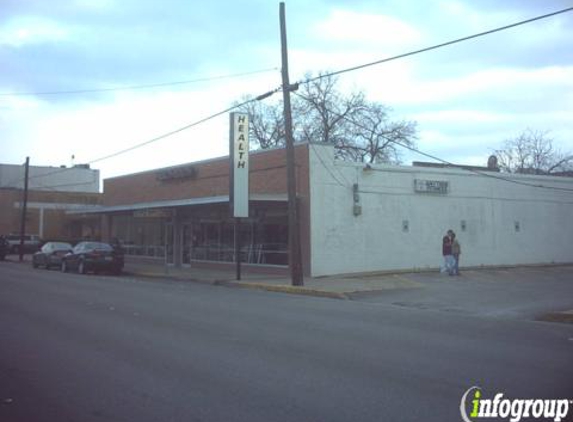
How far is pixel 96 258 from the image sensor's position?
27531 mm

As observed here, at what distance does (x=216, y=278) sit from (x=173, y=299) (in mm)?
8377

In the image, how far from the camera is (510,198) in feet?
102

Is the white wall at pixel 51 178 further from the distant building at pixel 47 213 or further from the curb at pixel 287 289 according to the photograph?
the curb at pixel 287 289

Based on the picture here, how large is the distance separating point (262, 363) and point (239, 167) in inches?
640

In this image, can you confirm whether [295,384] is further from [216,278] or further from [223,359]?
[216,278]

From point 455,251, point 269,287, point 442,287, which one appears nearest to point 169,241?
point 269,287

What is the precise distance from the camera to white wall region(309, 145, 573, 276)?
80.3 ft

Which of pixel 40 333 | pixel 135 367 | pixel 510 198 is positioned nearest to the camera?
pixel 135 367

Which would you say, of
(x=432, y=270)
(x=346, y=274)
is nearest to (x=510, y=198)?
(x=432, y=270)

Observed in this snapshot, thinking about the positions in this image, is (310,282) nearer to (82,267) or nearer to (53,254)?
(82,267)

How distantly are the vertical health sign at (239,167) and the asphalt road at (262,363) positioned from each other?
9.73 metres

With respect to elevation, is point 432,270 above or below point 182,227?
below

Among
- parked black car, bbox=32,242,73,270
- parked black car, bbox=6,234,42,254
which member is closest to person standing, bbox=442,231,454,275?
parked black car, bbox=32,242,73,270

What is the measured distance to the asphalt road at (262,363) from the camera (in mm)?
6125
